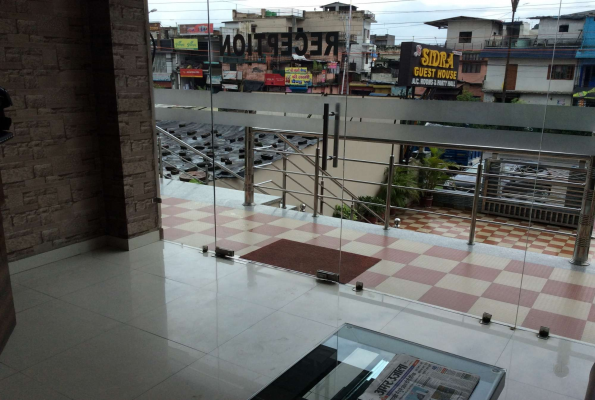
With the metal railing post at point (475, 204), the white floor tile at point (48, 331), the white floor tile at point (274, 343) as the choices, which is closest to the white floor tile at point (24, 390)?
the white floor tile at point (48, 331)

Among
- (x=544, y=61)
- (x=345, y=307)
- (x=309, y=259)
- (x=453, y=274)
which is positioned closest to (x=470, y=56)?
(x=544, y=61)

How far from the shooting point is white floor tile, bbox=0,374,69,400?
2.33 metres

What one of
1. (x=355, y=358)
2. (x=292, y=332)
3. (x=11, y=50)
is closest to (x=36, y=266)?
(x=11, y=50)

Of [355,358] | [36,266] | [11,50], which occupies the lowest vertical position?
[36,266]

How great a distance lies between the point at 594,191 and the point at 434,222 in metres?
0.95

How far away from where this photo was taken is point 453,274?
3414mm

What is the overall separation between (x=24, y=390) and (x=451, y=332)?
91.3 inches

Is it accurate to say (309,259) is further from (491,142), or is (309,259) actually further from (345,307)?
(491,142)

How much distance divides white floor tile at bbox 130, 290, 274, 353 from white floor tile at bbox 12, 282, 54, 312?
2.49ft

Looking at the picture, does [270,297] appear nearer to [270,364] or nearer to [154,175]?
[270,364]

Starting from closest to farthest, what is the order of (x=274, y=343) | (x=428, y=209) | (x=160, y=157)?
(x=274, y=343)
(x=428, y=209)
(x=160, y=157)

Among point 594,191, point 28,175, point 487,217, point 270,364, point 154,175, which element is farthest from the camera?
point 154,175

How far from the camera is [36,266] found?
3912 mm

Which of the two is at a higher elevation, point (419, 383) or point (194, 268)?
point (419, 383)
